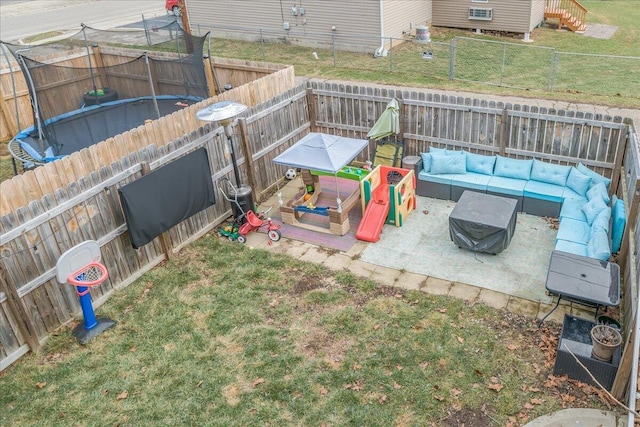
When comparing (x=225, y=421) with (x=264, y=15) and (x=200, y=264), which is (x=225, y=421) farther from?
(x=264, y=15)

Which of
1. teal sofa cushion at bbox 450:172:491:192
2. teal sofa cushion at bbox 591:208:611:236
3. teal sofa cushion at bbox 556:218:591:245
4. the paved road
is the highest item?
the paved road

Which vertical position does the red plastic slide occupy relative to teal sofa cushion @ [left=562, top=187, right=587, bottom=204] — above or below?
below

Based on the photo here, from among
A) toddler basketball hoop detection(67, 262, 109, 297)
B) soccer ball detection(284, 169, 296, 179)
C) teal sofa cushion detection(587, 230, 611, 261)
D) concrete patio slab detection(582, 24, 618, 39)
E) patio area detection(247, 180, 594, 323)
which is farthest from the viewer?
concrete patio slab detection(582, 24, 618, 39)

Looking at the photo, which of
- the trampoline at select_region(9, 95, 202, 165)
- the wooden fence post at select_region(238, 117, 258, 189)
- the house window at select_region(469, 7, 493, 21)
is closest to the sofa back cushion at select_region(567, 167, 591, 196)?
the wooden fence post at select_region(238, 117, 258, 189)

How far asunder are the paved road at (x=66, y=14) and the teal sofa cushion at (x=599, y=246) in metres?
29.7

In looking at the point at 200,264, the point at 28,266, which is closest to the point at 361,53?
the point at 200,264

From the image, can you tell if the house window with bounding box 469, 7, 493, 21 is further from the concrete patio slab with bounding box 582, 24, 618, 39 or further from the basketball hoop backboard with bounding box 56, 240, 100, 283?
the basketball hoop backboard with bounding box 56, 240, 100, 283

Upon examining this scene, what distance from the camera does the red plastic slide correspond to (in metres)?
10.5

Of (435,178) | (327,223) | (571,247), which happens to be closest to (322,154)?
(327,223)

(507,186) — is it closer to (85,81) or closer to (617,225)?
(617,225)

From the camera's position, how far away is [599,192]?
9758mm

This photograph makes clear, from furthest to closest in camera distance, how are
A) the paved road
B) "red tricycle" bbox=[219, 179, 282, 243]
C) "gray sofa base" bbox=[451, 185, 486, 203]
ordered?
the paved road → "gray sofa base" bbox=[451, 185, 486, 203] → "red tricycle" bbox=[219, 179, 282, 243]

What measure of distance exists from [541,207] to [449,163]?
210 cm

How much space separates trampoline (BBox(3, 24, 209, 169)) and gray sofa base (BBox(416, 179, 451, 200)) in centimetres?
684
